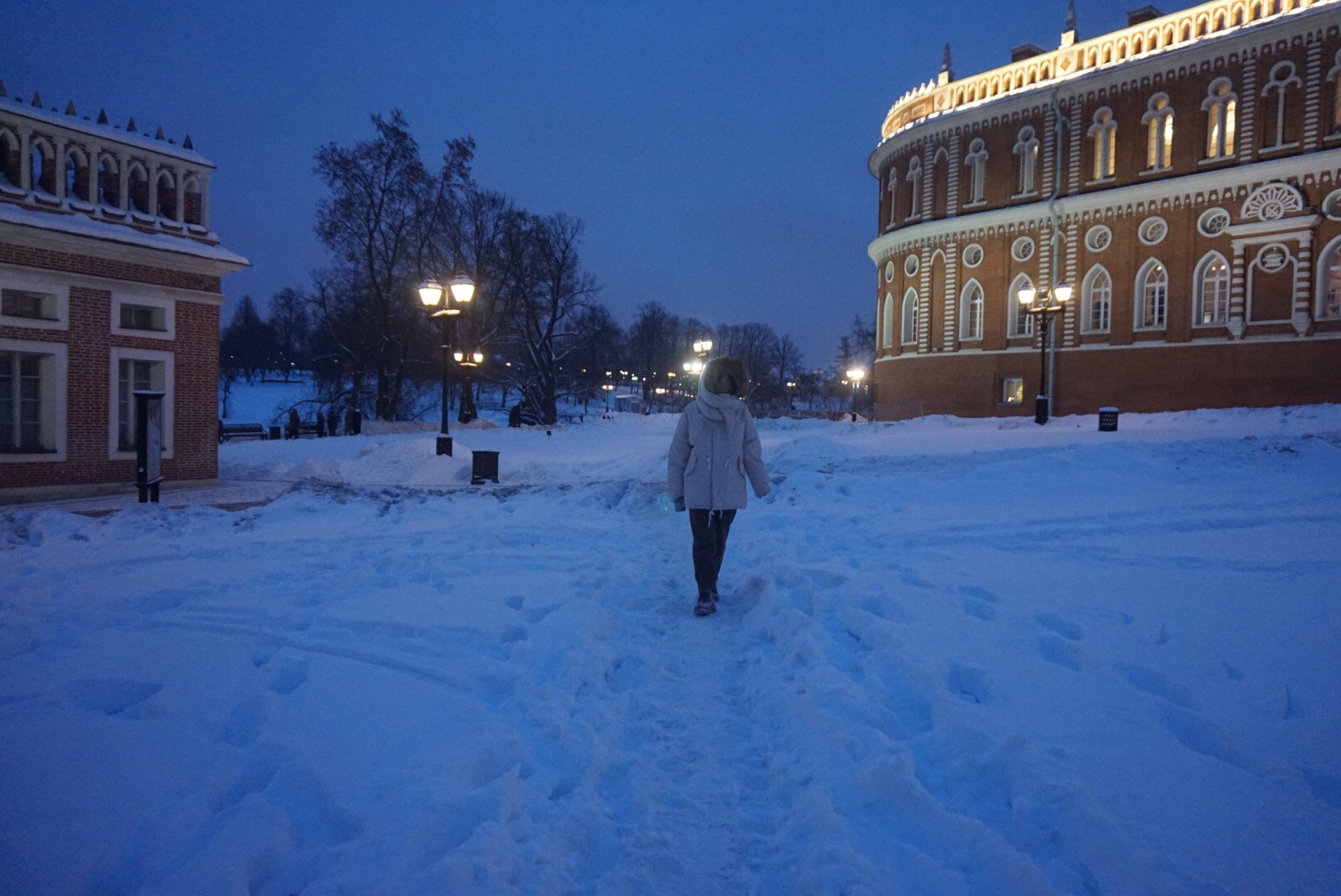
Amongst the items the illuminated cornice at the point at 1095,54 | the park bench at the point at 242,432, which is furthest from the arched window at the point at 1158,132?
the park bench at the point at 242,432

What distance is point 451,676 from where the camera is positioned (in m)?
4.30

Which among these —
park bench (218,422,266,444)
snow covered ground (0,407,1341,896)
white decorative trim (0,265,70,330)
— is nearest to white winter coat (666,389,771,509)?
snow covered ground (0,407,1341,896)

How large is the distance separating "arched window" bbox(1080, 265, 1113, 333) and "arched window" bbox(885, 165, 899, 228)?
9696mm

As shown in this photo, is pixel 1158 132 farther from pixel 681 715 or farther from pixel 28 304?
pixel 28 304

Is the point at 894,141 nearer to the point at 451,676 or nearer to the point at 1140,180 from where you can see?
the point at 1140,180

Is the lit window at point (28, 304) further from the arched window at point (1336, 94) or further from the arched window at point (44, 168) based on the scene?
the arched window at point (1336, 94)

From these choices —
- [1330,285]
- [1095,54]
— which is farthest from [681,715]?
[1095,54]

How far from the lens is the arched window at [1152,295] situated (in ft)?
92.4

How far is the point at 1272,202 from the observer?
25312mm

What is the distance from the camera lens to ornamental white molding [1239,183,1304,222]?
81.7ft

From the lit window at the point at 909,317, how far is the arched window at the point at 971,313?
2.39 meters

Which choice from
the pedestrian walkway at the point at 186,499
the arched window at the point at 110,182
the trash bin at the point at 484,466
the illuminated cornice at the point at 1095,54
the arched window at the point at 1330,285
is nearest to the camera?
the pedestrian walkway at the point at 186,499

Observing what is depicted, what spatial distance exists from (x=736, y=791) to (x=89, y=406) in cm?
1428

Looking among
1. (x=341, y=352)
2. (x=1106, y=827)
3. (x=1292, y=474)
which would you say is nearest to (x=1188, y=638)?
(x=1106, y=827)
